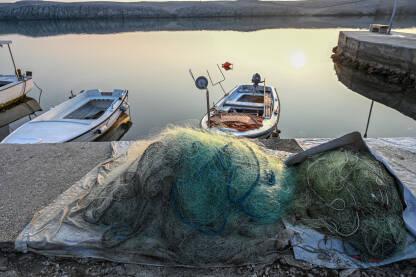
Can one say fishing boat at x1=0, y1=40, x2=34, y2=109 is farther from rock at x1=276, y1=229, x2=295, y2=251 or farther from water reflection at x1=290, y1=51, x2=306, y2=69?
water reflection at x1=290, y1=51, x2=306, y2=69

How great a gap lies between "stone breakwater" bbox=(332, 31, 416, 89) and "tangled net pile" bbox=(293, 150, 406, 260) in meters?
15.7

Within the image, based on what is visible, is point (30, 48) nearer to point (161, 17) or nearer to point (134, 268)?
point (134, 268)

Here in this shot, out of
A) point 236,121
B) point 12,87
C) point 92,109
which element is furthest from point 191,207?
point 12,87

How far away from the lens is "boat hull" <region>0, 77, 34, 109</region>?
42.8ft

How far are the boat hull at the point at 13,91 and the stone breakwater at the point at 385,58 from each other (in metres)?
21.8

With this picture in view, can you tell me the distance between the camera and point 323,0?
105 m

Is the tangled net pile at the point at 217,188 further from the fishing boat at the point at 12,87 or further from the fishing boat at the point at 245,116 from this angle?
the fishing boat at the point at 12,87

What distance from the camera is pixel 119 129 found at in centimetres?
1139

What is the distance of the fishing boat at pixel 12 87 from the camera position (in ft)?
42.9

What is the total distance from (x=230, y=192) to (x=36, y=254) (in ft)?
7.81

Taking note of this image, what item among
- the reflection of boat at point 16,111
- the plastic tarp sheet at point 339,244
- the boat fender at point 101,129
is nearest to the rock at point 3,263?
the plastic tarp sheet at point 339,244

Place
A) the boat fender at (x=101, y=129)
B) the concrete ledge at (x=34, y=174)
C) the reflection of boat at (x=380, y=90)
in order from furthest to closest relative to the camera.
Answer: the reflection of boat at (x=380, y=90), the boat fender at (x=101, y=129), the concrete ledge at (x=34, y=174)

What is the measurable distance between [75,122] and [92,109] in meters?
2.42

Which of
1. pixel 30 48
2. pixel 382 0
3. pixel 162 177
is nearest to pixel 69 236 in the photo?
pixel 162 177
